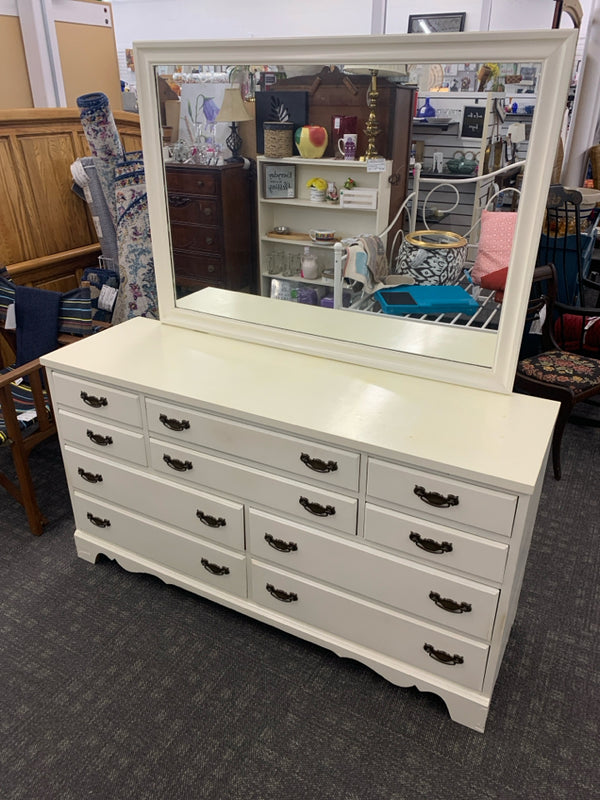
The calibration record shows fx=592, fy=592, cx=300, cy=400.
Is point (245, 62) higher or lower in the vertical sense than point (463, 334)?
higher

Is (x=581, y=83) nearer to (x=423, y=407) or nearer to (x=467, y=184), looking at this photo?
(x=467, y=184)

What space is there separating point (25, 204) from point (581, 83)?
203 inches

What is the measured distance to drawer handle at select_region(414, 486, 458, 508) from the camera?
1.47 metres

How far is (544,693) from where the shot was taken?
182 cm

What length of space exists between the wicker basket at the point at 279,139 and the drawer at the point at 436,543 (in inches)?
42.6

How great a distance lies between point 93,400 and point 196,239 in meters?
0.65

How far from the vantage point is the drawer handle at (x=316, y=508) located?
167cm

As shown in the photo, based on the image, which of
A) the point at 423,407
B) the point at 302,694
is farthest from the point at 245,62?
the point at 302,694

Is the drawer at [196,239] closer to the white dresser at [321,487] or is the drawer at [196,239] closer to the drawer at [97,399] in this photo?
the white dresser at [321,487]

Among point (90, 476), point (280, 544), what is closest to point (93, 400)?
point (90, 476)

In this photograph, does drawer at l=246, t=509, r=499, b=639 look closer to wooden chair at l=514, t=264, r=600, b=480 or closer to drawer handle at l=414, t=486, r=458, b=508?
drawer handle at l=414, t=486, r=458, b=508

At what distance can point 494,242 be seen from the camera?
1.63 m

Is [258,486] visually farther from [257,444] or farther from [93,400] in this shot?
[93,400]

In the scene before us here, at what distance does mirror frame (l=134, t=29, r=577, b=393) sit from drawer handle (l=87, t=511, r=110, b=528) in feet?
2.58
